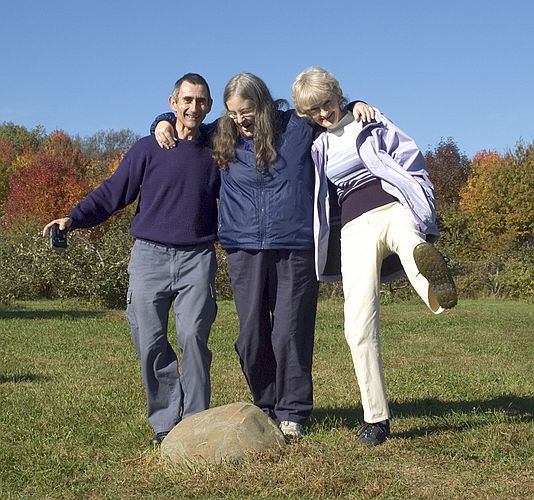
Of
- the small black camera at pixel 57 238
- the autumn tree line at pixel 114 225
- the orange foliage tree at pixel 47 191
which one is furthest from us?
the orange foliage tree at pixel 47 191

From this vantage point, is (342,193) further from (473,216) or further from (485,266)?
(473,216)

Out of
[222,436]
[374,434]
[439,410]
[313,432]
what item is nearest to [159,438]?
[222,436]

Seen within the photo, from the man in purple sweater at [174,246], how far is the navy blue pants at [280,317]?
0.74ft

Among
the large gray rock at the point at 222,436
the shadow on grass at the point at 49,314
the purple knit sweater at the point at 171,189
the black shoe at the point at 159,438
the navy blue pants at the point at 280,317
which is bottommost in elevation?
the shadow on grass at the point at 49,314

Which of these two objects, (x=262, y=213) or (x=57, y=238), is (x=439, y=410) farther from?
(x=57, y=238)

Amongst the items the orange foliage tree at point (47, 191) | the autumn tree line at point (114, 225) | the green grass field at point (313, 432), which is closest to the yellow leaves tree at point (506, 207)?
the autumn tree line at point (114, 225)

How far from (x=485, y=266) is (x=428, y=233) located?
23.3 meters

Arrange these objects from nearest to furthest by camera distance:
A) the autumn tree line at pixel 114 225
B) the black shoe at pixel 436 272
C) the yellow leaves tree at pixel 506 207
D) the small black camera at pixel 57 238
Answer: the black shoe at pixel 436 272
the small black camera at pixel 57 238
the autumn tree line at pixel 114 225
the yellow leaves tree at pixel 506 207

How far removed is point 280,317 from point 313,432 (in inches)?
30.0

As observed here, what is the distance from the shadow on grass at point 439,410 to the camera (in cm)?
607

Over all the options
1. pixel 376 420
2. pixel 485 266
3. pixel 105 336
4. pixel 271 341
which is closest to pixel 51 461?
pixel 271 341

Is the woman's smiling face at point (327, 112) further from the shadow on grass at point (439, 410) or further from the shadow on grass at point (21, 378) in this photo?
the shadow on grass at point (21, 378)

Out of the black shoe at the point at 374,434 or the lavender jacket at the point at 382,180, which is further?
the black shoe at the point at 374,434

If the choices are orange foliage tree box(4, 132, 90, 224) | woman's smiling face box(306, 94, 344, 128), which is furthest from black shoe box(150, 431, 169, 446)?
orange foliage tree box(4, 132, 90, 224)
